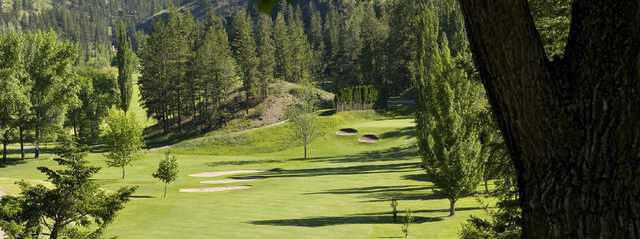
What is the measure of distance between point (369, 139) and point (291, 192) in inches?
1142

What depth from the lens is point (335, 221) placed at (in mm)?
27391

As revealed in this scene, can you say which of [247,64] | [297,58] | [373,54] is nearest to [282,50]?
[297,58]

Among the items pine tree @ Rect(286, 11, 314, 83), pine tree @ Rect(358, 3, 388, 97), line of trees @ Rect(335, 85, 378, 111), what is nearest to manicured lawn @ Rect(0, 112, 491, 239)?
line of trees @ Rect(335, 85, 378, 111)

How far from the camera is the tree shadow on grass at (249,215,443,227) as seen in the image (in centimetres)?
2681

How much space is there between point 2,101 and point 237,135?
26547mm

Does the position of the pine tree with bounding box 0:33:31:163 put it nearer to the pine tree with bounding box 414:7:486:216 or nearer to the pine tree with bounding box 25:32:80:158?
the pine tree with bounding box 25:32:80:158

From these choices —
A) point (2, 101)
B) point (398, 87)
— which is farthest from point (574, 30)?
point (398, 87)

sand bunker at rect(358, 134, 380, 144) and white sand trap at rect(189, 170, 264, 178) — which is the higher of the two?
sand bunker at rect(358, 134, 380, 144)

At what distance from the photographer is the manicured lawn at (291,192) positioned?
25828 mm

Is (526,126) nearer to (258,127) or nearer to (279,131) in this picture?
(279,131)

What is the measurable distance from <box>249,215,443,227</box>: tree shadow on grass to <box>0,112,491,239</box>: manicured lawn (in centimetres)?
4

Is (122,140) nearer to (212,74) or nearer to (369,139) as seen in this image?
(369,139)

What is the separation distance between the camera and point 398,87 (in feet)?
329

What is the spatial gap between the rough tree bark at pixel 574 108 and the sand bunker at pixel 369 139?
2442 inches
